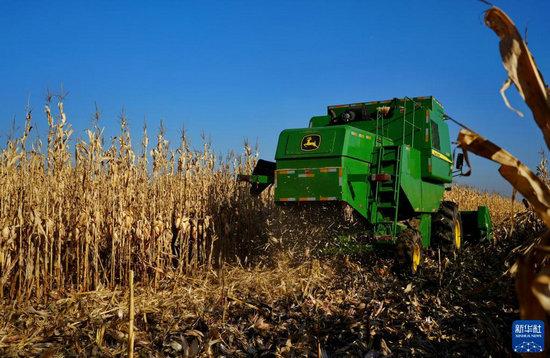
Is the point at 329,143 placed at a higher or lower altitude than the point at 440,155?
lower

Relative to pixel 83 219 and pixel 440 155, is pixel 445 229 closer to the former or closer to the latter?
pixel 440 155

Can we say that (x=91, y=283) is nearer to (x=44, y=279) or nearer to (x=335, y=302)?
(x=44, y=279)

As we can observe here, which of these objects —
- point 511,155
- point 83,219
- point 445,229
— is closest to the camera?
point 511,155

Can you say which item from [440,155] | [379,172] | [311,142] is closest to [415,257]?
[379,172]

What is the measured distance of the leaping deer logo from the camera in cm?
601

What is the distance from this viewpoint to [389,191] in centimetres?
613

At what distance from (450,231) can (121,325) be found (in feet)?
17.0

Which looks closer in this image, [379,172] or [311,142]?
[311,142]

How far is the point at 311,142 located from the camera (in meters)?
6.05

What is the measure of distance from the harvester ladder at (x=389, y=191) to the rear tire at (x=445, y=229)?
130cm

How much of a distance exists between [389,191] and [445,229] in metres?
1.67
